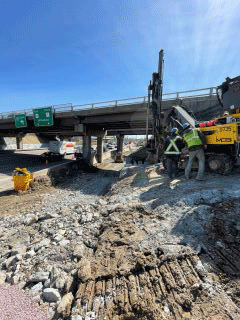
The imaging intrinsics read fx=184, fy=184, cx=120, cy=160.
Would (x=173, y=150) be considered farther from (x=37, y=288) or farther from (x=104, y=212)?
(x=37, y=288)

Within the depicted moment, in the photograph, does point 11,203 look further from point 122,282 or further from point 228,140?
point 228,140

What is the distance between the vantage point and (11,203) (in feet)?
35.2

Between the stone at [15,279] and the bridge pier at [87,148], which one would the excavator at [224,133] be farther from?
the bridge pier at [87,148]

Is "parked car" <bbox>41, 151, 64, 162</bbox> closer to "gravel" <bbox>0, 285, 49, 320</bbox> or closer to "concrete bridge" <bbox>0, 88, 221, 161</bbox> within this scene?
"concrete bridge" <bbox>0, 88, 221, 161</bbox>

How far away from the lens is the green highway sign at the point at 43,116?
23.3 meters

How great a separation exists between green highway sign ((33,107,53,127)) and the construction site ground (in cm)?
1899

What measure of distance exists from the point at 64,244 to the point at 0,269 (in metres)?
1.56

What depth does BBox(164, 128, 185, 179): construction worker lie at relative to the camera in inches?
326

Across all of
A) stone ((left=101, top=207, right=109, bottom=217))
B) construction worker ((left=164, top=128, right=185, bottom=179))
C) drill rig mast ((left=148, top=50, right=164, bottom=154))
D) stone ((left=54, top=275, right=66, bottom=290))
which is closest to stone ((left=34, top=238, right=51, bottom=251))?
stone ((left=54, top=275, right=66, bottom=290))

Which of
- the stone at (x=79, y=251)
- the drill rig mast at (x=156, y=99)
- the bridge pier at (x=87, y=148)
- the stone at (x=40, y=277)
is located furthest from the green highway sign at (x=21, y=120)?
the stone at (x=40, y=277)

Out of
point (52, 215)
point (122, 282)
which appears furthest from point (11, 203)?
point (122, 282)

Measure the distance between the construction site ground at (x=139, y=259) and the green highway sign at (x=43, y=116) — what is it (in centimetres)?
1899

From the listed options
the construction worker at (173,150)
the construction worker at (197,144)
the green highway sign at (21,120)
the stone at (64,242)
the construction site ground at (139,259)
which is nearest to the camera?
the construction site ground at (139,259)

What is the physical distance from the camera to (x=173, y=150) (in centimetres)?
836
